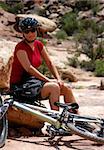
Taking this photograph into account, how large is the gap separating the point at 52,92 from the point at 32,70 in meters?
0.37

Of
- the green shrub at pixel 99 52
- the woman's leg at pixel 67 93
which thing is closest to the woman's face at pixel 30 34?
the woman's leg at pixel 67 93

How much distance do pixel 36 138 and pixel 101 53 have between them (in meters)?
15.3

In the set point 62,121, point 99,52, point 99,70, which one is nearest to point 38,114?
point 62,121

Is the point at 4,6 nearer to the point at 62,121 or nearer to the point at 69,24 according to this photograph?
the point at 69,24

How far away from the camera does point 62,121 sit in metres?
5.30

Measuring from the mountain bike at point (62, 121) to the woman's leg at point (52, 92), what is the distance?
0.22 metres

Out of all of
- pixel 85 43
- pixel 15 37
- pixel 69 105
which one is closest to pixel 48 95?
pixel 69 105

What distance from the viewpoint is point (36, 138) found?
5777mm

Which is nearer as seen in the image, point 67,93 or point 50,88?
point 50,88

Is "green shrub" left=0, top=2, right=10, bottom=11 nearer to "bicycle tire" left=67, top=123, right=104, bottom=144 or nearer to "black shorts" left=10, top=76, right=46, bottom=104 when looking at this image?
"black shorts" left=10, top=76, right=46, bottom=104

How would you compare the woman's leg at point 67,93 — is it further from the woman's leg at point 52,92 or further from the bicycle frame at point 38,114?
the bicycle frame at point 38,114

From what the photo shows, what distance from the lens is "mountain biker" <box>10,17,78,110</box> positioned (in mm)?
5660

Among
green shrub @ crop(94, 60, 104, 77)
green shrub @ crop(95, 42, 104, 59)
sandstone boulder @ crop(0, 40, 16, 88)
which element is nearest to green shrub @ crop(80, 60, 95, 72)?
green shrub @ crop(94, 60, 104, 77)

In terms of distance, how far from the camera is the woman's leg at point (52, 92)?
564cm
